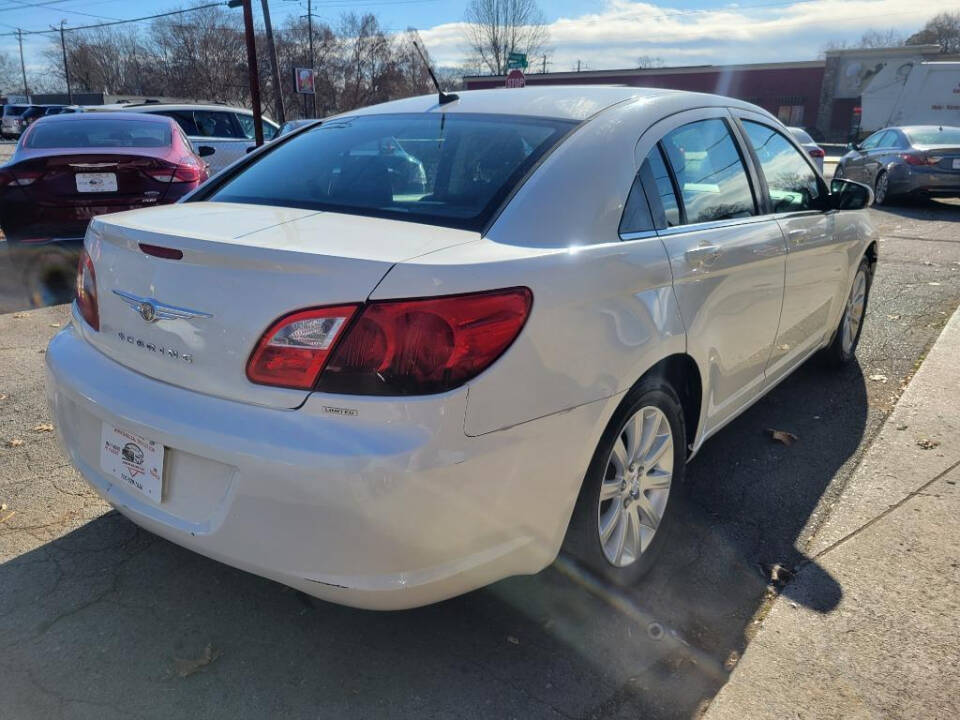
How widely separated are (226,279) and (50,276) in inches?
256

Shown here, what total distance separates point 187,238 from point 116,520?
4.71ft

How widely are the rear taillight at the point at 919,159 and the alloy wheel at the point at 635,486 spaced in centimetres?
1280

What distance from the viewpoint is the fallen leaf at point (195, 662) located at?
219cm

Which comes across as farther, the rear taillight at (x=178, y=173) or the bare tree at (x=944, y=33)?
the bare tree at (x=944, y=33)

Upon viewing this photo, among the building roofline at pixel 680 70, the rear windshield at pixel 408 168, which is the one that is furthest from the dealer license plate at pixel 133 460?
the building roofline at pixel 680 70

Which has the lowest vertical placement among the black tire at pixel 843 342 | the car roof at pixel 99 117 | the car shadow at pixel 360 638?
the car shadow at pixel 360 638

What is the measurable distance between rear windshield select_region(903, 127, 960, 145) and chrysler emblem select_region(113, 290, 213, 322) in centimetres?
1451

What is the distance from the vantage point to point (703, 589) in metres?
2.68

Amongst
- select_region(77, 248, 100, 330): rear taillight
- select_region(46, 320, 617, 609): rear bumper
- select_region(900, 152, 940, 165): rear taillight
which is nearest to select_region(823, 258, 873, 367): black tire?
select_region(46, 320, 617, 609): rear bumper

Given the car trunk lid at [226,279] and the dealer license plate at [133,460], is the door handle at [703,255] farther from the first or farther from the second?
the dealer license plate at [133,460]

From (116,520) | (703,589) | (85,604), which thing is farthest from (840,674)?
(116,520)

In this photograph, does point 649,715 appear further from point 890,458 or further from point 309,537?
point 890,458

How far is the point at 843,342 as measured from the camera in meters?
4.86

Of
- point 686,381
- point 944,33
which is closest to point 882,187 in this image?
point 686,381
